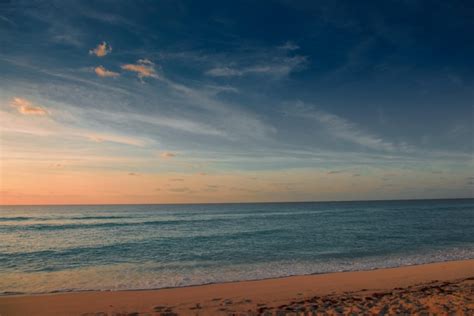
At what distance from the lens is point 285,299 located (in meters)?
11.2

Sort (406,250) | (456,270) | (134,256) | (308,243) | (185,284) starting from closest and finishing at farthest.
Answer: (185,284) < (456,270) < (134,256) < (406,250) < (308,243)

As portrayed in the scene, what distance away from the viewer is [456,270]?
16.1 metres

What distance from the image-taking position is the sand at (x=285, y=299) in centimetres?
972

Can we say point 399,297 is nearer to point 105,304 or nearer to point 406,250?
point 105,304

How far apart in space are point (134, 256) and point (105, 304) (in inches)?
431

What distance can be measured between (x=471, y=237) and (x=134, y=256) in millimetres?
33939

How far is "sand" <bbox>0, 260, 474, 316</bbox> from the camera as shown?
31.9 feet

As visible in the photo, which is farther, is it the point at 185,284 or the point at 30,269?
the point at 30,269

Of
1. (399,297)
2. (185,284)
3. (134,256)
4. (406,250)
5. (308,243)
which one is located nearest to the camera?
(399,297)

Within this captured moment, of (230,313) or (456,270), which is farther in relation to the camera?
(456,270)

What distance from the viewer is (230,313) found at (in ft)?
32.0

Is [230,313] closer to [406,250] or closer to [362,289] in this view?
[362,289]

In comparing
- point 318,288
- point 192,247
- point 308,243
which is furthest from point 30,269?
point 308,243

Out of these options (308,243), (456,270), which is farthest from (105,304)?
(308,243)
